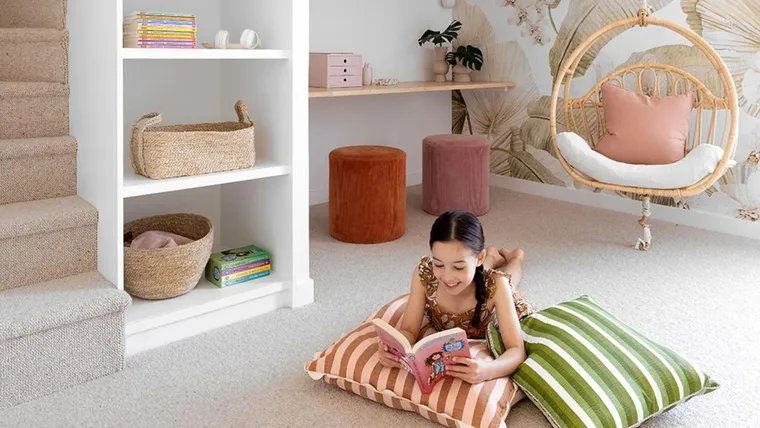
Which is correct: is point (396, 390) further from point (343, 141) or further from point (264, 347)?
point (343, 141)

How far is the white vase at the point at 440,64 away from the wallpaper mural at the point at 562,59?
0.31 m

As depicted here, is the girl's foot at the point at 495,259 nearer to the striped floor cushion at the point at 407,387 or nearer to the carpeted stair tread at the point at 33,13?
the striped floor cushion at the point at 407,387

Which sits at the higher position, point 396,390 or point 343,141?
point 343,141

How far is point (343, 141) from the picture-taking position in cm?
446

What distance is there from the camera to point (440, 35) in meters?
4.62

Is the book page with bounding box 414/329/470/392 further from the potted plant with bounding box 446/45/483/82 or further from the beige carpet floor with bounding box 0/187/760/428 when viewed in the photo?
the potted plant with bounding box 446/45/483/82

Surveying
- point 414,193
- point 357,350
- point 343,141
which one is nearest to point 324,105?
point 343,141

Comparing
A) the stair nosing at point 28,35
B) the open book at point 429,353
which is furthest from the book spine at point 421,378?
the stair nosing at point 28,35

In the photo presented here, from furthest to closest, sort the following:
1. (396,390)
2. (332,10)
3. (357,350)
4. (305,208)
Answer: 1. (332,10)
2. (305,208)
3. (357,350)
4. (396,390)

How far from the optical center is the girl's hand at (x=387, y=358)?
196cm

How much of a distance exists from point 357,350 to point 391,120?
283cm

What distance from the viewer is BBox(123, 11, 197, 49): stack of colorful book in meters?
2.29

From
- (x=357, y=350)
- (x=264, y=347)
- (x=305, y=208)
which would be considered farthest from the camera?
(x=305, y=208)

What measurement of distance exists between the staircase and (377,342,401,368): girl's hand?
75cm
